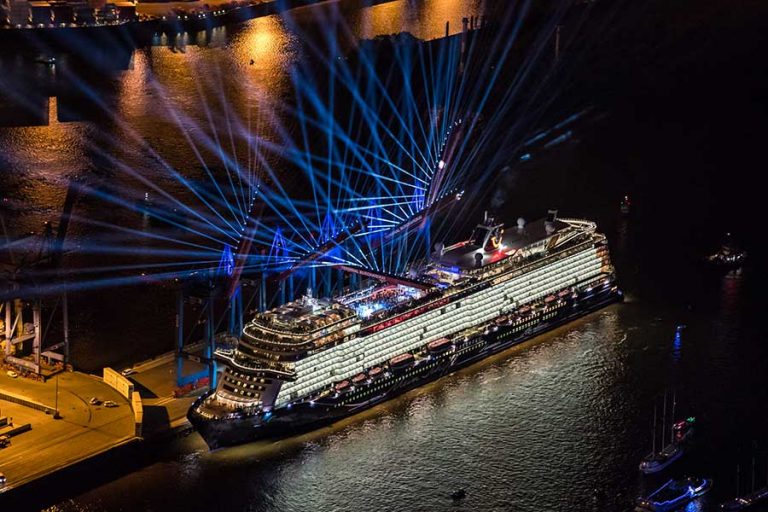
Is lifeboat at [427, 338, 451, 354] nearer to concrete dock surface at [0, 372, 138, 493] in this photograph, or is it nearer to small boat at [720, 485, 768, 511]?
concrete dock surface at [0, 372, 138, 493]

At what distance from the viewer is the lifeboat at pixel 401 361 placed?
1542 inches

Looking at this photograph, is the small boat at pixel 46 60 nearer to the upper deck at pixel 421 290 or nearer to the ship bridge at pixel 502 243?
the upper deck at pixel 421 290

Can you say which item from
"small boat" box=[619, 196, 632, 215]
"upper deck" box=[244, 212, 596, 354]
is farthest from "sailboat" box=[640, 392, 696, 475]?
"small boat" box=[619, 196, 632, 215]

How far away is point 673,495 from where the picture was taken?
3428cm

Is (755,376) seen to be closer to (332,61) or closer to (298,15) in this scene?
(332,61)

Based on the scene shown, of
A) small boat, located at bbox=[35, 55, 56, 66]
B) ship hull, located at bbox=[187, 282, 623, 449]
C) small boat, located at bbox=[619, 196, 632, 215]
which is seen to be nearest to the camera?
ship hull, located at bbox=[187, 282, 623, 449]

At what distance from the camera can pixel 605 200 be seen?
191ft

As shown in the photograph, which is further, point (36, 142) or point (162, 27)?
point (162, 27)

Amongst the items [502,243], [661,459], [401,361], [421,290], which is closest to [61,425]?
[401,361]

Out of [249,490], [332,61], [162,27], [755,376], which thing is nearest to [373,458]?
[249,490]

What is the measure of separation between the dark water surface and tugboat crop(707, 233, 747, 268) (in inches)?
21.0

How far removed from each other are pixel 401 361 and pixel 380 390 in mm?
1083

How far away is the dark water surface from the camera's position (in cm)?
3488

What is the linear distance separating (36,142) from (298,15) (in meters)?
30.7
